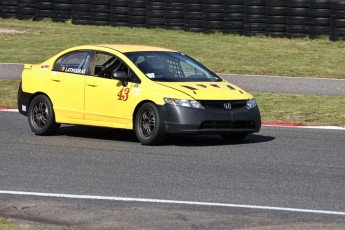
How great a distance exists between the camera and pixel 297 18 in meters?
30.6

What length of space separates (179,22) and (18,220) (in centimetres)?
2429

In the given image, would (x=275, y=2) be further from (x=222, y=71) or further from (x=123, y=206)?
(x=123, y=206)

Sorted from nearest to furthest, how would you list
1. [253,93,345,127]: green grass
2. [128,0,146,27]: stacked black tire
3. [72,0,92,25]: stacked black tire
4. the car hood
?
the car hood
[253,93,345,127]: green grass
[128,0,146,27]: stacked black tire
[72,0,92,25]: stacked black tire

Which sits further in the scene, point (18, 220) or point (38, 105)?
point (38, 105)

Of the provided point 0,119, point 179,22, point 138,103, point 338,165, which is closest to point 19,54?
point 179,22

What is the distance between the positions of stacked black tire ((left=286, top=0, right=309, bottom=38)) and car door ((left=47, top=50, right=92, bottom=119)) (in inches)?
614

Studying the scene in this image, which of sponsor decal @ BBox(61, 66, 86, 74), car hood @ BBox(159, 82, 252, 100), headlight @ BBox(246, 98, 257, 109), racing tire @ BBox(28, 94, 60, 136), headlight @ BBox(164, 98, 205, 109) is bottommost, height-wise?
racing tire @ BBox(28, 94, 60, 136)

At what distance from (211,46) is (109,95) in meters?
17.3

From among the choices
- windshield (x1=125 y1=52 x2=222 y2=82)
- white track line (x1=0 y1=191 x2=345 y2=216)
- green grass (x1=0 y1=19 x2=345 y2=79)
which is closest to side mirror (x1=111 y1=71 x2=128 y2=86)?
windshield (x1=125 y1=52 x2=222 y2=82)

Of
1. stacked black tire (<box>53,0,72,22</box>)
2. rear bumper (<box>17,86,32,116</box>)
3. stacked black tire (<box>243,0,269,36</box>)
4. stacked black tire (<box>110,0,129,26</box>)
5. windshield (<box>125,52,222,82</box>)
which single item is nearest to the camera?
windshield (<box>125,52,222,82</box>)

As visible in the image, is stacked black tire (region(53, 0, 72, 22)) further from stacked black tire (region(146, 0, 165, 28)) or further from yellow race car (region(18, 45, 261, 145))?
yellow race car (region(18, 45, 261, 145))

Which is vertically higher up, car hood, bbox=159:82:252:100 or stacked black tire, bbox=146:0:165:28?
car hood, bbox=159:82:252:100

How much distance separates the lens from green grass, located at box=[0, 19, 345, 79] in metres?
28.1

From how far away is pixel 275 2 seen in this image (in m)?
30.4
